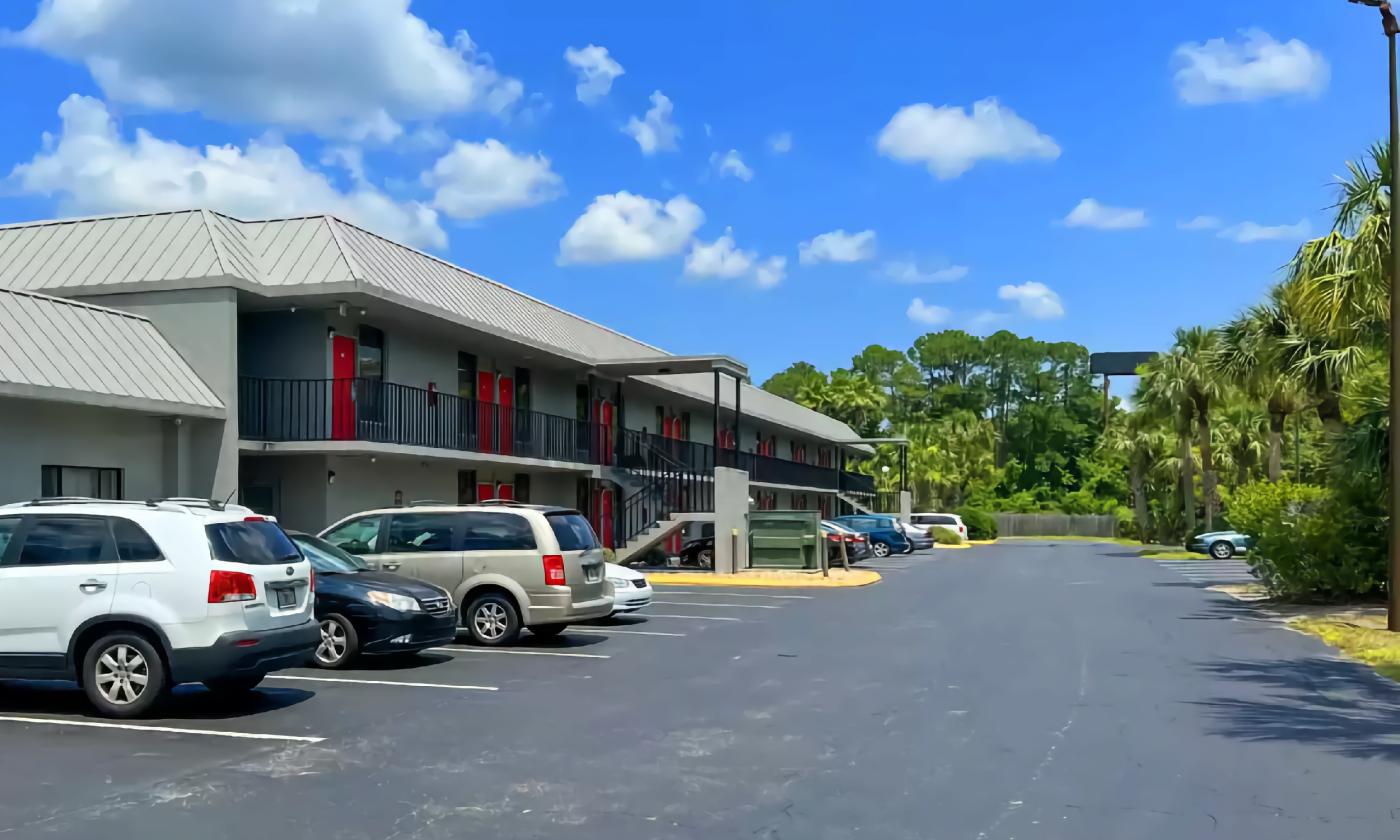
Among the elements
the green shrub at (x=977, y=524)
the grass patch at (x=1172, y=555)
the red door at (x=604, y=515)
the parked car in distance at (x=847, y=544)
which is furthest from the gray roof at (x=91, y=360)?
the green shrub at (x=977, y=524)

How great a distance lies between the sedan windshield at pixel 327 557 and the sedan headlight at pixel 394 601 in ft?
2.64

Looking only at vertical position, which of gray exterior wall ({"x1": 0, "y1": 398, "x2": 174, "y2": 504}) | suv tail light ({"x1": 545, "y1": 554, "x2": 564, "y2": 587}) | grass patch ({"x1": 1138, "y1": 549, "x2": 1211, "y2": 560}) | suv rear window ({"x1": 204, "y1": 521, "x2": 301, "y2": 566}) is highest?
gray exterior wall ({"x1": 0, "y1": 398, "x2": 174, "y2": 504})

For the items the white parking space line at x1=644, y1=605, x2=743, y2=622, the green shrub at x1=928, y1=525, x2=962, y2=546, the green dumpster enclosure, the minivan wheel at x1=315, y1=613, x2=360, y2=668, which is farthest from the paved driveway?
the green shrub at x1=928, y1=525, x2=962, y2=546

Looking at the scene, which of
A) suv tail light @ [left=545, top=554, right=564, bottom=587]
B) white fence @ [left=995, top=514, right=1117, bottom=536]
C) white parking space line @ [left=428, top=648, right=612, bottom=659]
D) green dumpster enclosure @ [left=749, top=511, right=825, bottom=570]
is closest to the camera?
white parking space line @ [left=428, top=648, right=612, bottom=659]

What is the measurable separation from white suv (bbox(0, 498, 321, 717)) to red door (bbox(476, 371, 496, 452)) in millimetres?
16573

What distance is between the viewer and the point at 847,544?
4088cm

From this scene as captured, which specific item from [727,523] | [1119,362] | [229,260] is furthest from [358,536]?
[1119,362]

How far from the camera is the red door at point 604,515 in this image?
35.0m

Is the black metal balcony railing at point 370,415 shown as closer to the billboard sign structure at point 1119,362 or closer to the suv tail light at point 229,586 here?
the suv tail light at point 229,586

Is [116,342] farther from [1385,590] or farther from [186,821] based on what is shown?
[1385,590]

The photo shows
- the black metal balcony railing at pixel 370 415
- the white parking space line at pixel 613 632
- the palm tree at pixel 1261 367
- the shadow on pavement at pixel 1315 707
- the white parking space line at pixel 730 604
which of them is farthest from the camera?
the palm tree at pixel 1261 367

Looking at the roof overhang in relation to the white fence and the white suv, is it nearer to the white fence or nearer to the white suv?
the white suv

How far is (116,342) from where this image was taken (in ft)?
64.6

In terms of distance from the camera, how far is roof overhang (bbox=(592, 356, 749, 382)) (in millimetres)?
31766
